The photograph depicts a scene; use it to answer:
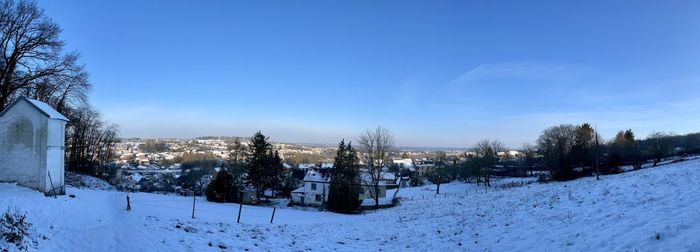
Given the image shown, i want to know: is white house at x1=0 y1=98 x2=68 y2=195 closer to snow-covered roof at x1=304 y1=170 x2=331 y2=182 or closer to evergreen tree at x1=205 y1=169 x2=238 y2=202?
evergreen tree at x1=205 y1=169 x2=238 y2=202

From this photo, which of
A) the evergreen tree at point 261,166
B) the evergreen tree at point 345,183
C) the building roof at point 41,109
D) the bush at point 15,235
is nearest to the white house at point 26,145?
the building roof at point 41,109

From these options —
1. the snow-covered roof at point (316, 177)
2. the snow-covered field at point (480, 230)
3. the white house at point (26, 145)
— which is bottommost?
the snow-covered roof at point (316, 177)

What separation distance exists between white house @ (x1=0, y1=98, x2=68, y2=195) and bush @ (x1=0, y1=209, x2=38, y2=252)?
39.3 ft

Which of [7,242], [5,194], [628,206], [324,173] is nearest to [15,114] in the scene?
[5,194]

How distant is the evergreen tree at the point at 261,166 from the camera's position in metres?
56.6

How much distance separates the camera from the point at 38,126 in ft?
74.2

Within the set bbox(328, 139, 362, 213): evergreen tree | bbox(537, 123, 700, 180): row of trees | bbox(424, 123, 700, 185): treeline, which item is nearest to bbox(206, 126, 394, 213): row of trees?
bbox(328, 139, 362, 213): evergreen tree

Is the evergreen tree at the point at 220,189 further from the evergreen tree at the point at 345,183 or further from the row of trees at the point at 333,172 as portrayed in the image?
the evergreen tree at the point at 345,183

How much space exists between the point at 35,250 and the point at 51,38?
26.0 m

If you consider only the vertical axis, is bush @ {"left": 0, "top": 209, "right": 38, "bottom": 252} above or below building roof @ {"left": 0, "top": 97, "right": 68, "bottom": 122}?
below

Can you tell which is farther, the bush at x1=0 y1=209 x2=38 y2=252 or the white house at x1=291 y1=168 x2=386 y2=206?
the white house at x1=291 y1=168 x2=386 y2=206

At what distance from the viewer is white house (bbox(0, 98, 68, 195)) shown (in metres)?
22.4

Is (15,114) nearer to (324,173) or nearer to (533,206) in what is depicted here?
(533,206)

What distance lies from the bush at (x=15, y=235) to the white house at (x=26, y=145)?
12.0 m
